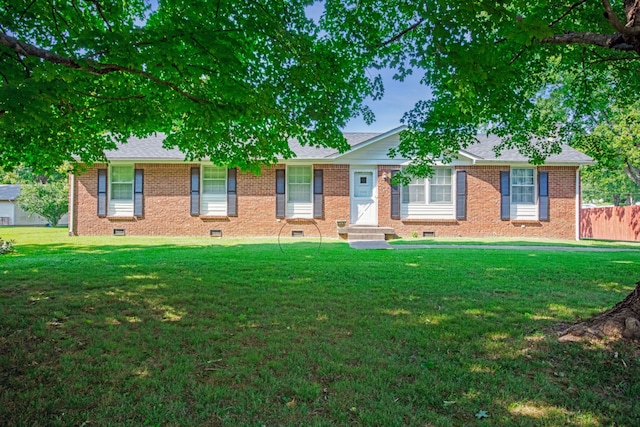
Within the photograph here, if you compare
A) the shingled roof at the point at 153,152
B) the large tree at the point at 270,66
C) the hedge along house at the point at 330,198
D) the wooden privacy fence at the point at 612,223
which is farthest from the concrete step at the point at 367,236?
the wooden privacy fence at the point at 612,223

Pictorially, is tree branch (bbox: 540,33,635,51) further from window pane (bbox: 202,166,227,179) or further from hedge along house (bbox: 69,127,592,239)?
window pane (bbox: 202,166,227,179)

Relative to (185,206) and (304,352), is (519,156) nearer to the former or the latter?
(185,206)

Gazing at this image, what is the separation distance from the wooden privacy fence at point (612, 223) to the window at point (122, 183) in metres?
22.2

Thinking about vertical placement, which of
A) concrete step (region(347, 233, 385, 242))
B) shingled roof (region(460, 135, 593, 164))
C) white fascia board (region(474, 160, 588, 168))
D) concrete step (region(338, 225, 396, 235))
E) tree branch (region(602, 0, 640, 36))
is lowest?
concrete step (region(347, 233, 385, 242))

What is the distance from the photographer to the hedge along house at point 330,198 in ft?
50.2

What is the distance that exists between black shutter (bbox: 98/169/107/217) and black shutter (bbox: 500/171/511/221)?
1594 cm

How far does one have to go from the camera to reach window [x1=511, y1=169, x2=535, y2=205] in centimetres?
1553

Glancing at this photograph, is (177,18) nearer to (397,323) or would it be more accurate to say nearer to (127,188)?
(397,323)

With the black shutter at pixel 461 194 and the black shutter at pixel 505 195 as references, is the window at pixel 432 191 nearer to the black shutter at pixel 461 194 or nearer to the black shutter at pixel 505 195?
the black shutter at pixel 461 194

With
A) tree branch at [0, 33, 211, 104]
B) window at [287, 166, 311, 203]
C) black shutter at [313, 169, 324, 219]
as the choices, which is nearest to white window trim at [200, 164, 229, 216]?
window at [287, 166, 311, 203]

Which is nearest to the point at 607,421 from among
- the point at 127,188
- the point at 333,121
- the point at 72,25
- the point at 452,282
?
the point at 452,282

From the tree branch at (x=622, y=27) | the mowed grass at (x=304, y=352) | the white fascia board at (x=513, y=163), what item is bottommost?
the mowed grass at (x=304, y=352)

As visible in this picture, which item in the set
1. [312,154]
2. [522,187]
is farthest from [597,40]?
[522,187]

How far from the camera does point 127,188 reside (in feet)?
50.9
